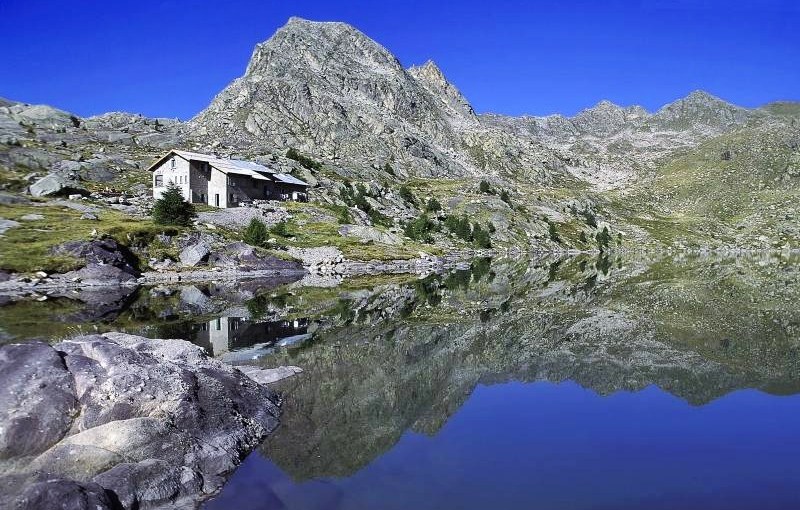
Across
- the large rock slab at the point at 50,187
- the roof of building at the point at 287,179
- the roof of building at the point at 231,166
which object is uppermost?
the roof of building at the point at 231,166

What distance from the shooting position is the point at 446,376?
101 feet

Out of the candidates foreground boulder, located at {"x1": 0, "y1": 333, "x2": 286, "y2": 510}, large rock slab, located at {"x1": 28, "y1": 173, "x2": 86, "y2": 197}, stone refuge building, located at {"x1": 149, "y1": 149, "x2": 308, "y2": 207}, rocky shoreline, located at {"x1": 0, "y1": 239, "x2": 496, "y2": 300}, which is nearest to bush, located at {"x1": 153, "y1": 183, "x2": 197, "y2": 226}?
rocky shoreline, located at {"x1": 0, "y1": 239, "x2": 496, "y2": 300}

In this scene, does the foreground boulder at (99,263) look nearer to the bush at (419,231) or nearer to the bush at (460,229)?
the bush at (419,231)

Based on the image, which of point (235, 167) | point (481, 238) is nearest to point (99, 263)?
point (235, 167)

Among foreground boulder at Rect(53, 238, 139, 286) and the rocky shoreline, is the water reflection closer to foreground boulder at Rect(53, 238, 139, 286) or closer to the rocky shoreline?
the rocky shoreline

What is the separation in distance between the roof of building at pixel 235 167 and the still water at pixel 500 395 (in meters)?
58.8

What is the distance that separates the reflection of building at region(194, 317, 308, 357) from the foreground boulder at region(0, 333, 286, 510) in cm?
1278

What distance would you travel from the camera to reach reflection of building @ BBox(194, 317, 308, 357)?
3616cm

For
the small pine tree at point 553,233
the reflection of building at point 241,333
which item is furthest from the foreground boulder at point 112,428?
the small pine tree at point 553,233

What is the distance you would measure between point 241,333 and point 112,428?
910 inches

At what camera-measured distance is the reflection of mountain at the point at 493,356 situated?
22.8 m

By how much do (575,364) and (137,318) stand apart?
107 feet

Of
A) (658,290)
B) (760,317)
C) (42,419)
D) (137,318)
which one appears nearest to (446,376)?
(42,419)

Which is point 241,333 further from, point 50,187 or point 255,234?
point 50,187
